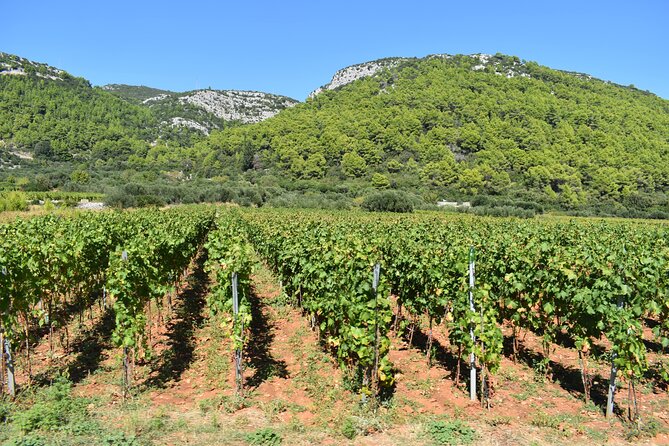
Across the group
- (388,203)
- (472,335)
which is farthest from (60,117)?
(472,335)

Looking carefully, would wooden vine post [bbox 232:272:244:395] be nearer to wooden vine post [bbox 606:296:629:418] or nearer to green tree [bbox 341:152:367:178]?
wooden vine post [bbox 606:296:629:418]

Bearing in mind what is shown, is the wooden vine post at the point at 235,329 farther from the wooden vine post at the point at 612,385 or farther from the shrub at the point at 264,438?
the wooden vine post at the point at 612,385

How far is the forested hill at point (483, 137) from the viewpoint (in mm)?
76188

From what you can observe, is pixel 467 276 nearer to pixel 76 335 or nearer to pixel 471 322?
pixel 471 322

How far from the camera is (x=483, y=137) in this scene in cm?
8819

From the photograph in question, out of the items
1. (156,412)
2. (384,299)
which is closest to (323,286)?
(384,299)

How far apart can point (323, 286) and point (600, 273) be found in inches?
194

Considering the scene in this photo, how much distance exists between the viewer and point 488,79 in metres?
110

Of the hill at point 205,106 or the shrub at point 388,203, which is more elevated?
the hill at point 205,106

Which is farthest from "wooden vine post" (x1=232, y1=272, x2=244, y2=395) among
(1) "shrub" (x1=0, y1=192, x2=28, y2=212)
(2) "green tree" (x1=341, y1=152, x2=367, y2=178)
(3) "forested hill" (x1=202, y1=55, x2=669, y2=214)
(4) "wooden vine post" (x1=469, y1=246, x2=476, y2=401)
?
(2) "green tree" (x1=341, y1=152, x2=367, y2=178)

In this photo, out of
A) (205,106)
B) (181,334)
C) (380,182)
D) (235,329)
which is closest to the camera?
(235,329)

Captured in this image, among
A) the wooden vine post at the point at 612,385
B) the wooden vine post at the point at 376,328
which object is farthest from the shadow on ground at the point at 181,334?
the wooden vine post at the point at 612,385

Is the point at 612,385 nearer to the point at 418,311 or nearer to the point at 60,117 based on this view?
the point at 418,311

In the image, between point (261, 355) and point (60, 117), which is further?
point (60, 117)
